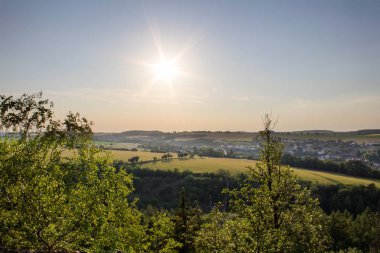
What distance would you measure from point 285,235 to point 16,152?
25054 millimetres

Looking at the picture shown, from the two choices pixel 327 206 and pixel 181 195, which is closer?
pixel 181 195

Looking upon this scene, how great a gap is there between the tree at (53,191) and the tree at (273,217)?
9.98 metres

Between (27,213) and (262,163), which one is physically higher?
(262,163)

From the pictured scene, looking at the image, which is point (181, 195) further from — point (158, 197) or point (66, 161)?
point (158, 197)

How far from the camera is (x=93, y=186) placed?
30625 mm

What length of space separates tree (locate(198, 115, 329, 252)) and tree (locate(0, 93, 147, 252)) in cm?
998

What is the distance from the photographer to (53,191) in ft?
97.2

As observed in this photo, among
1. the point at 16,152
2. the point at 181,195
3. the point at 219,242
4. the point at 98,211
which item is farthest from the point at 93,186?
the point at 181,195

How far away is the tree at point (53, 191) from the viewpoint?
27.0 metres

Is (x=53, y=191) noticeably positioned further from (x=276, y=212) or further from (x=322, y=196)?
(x=322, y=196)

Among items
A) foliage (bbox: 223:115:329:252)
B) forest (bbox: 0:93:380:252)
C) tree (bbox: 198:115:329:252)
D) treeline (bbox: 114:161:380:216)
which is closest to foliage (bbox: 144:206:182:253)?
forest (bbox: 0:93:380:252)

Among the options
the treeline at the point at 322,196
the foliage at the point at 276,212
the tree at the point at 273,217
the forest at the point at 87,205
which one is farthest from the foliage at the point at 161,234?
the treeline at the point at 322,196

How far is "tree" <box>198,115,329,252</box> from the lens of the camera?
1103 inches

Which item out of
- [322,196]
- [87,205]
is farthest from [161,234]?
[322,196]
